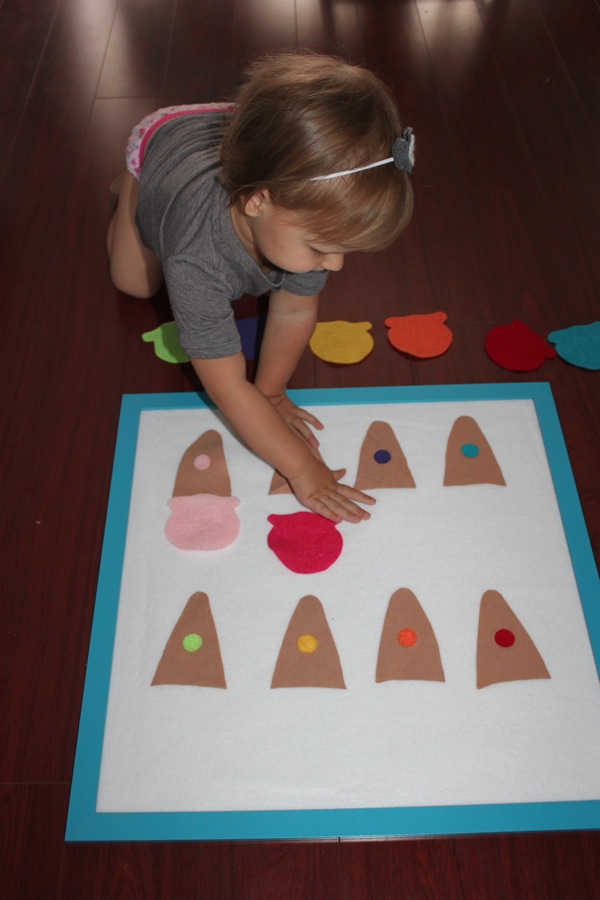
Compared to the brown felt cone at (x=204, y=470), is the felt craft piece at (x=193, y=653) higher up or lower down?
lower down

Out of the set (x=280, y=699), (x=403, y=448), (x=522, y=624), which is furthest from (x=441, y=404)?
(x=280, y=699)

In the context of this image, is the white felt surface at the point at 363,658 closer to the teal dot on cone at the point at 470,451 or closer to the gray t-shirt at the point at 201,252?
the teal dot on cone at the point at 470,451

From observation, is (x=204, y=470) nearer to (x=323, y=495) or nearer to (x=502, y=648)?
(x=323, y=495)

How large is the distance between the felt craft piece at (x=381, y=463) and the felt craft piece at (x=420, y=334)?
15 centimetres

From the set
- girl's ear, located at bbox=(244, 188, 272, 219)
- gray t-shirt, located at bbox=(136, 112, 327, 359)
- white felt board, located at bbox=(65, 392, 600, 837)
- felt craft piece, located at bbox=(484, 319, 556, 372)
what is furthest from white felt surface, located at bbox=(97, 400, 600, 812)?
girl's ear, located at bbox=(244, 188, 272, 219)

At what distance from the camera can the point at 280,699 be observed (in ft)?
2.74

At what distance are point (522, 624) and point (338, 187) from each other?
1.79 feet

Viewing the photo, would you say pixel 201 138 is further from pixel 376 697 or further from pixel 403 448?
pixel 376 697

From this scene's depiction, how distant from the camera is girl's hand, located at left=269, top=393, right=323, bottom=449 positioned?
3.35 feet

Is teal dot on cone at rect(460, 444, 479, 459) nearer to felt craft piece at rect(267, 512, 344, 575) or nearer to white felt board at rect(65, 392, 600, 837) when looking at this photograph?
white felt board at rect(65, 392, 600, 837)

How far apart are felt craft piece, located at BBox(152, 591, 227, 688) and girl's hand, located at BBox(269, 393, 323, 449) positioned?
27 centimetres

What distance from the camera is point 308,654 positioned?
0.86 metres

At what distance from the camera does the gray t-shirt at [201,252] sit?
0.81 meters

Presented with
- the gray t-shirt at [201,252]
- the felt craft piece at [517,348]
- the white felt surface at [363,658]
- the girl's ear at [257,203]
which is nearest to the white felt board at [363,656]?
the white felt surface at [363,658]
